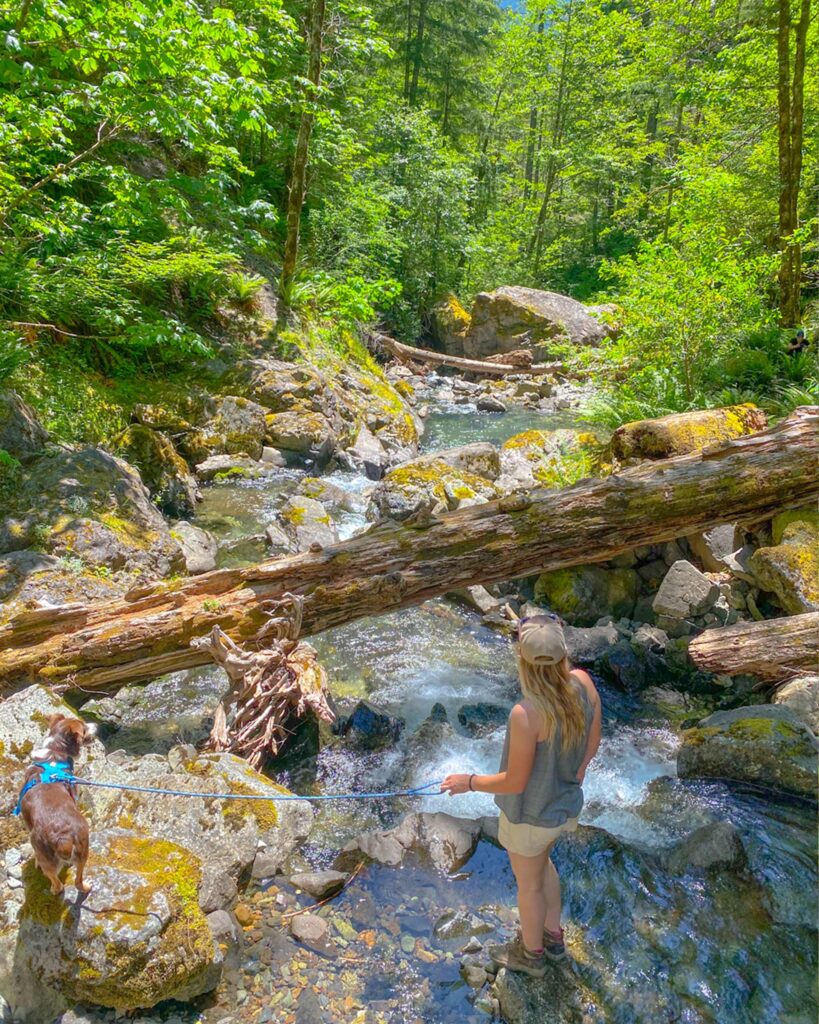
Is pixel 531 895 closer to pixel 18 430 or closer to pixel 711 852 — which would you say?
pixel 711 852

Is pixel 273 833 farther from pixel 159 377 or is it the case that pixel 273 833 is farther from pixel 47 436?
pixel 159 377

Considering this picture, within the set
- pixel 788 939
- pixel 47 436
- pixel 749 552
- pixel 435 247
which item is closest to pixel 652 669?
pixel 749 552

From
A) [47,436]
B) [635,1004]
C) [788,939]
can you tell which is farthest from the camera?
[47,436]

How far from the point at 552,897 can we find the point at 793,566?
4.71 meters

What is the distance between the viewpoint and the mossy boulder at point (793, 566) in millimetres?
6211

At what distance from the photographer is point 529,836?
3004 millimetres

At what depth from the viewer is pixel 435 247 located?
24.6 m

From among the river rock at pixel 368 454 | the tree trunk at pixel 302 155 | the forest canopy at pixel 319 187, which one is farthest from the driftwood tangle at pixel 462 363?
the river rock at pixel 368 454

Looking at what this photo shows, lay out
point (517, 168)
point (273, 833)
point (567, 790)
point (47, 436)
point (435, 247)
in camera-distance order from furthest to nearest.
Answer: point (517, 168)
point (435, 247)
point (47, 436)
point (273, 833)
point (567, 790)

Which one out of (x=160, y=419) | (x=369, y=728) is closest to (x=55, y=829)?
(x=369, y=728)

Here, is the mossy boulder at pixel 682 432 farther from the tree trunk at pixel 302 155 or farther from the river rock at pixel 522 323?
the river rock at pixel 522 323

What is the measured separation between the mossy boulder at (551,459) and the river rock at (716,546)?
1504 millimetres

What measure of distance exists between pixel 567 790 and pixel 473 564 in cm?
298

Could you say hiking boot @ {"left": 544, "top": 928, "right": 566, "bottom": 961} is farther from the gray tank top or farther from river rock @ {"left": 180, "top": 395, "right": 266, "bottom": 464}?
river rock @ {"left": 180, "top": 395, "right": 266, "bottom": 464}
